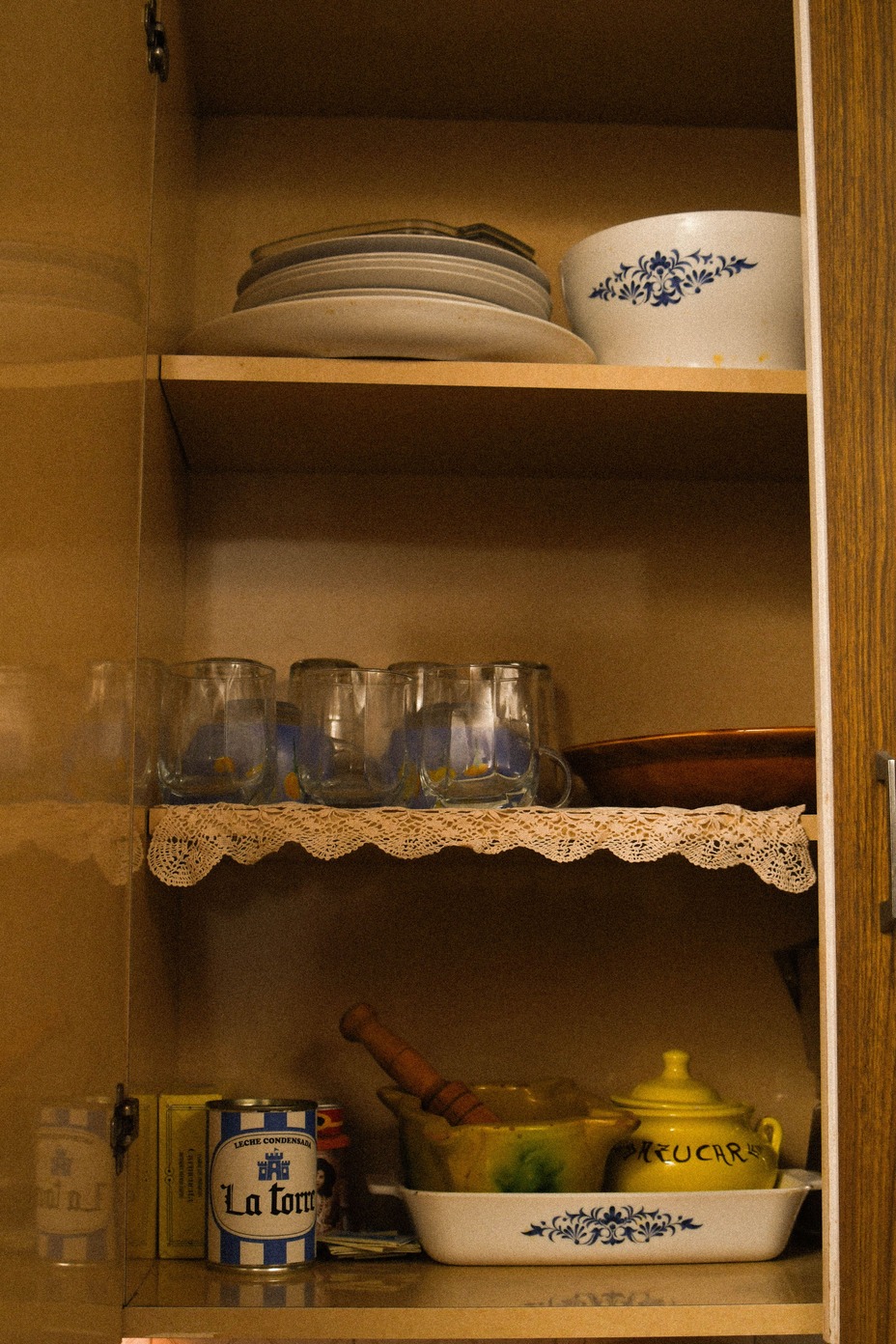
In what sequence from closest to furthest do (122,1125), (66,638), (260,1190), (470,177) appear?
1. (66,638)
2. (122,1125)
3. (260,1190)
4. (470,177)

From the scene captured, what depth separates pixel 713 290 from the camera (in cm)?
109

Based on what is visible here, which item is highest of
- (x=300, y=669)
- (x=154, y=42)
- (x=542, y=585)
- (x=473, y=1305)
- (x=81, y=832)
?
(x=154, y=42)

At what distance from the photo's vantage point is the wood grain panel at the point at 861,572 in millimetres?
901

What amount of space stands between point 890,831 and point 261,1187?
1.73 ft

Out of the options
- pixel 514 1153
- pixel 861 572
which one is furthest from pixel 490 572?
pixel 514 1153

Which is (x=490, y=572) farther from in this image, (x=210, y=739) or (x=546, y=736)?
(x=210, y=739)

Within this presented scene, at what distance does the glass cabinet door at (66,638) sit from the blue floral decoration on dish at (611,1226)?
1.08ft

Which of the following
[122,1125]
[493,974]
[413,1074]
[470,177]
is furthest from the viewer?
[470,177]

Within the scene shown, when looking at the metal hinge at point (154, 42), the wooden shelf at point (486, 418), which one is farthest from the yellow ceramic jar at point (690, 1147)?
the metal hinge at point (154, 42)

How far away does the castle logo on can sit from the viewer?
98 centimetres

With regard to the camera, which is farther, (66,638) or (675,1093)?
(675,1093)

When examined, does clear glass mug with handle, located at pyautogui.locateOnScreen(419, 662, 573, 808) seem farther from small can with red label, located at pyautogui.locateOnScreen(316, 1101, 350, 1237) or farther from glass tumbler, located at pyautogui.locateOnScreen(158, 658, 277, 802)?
small can with red label, located at pyautogui.locateOnScreen(316, 1101, 350, 1237)

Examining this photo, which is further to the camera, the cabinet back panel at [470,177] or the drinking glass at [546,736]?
the cabinet back panel at [470,177]

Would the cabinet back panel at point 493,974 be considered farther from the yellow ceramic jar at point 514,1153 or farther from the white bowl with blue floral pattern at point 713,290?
the white bowl with blue floral pattern at point 713,290
